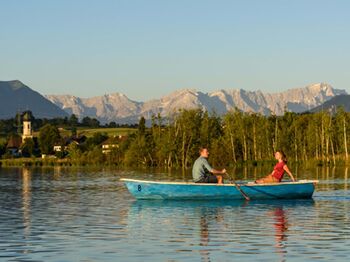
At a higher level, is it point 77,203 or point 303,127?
point 303,127

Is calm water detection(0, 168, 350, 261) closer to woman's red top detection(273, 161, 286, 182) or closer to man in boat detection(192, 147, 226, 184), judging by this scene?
man in boat detection(192, 147, 226, 184)

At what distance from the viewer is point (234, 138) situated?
414ft

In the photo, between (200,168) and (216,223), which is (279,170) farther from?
(216,223)

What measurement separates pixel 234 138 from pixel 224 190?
87.7 metres

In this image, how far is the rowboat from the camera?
3866 cm

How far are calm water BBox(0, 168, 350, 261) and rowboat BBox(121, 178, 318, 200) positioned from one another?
597 mm

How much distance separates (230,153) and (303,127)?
43.0ft

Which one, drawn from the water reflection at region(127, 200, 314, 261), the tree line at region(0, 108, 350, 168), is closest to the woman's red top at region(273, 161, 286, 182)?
the water reflection at region(127, 200, 314, 261)

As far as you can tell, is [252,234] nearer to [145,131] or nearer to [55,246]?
[55,246]

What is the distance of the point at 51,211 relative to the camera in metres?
34.3

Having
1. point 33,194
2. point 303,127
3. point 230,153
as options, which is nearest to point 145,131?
point 230,153

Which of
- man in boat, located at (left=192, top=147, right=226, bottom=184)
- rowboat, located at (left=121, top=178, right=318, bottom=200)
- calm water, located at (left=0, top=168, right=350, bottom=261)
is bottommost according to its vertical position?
calm water, located at (left=0, top=168, right=350, bottom=261)

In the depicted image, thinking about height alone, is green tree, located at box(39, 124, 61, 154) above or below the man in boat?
above

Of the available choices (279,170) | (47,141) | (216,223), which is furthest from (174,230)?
(47,141)
